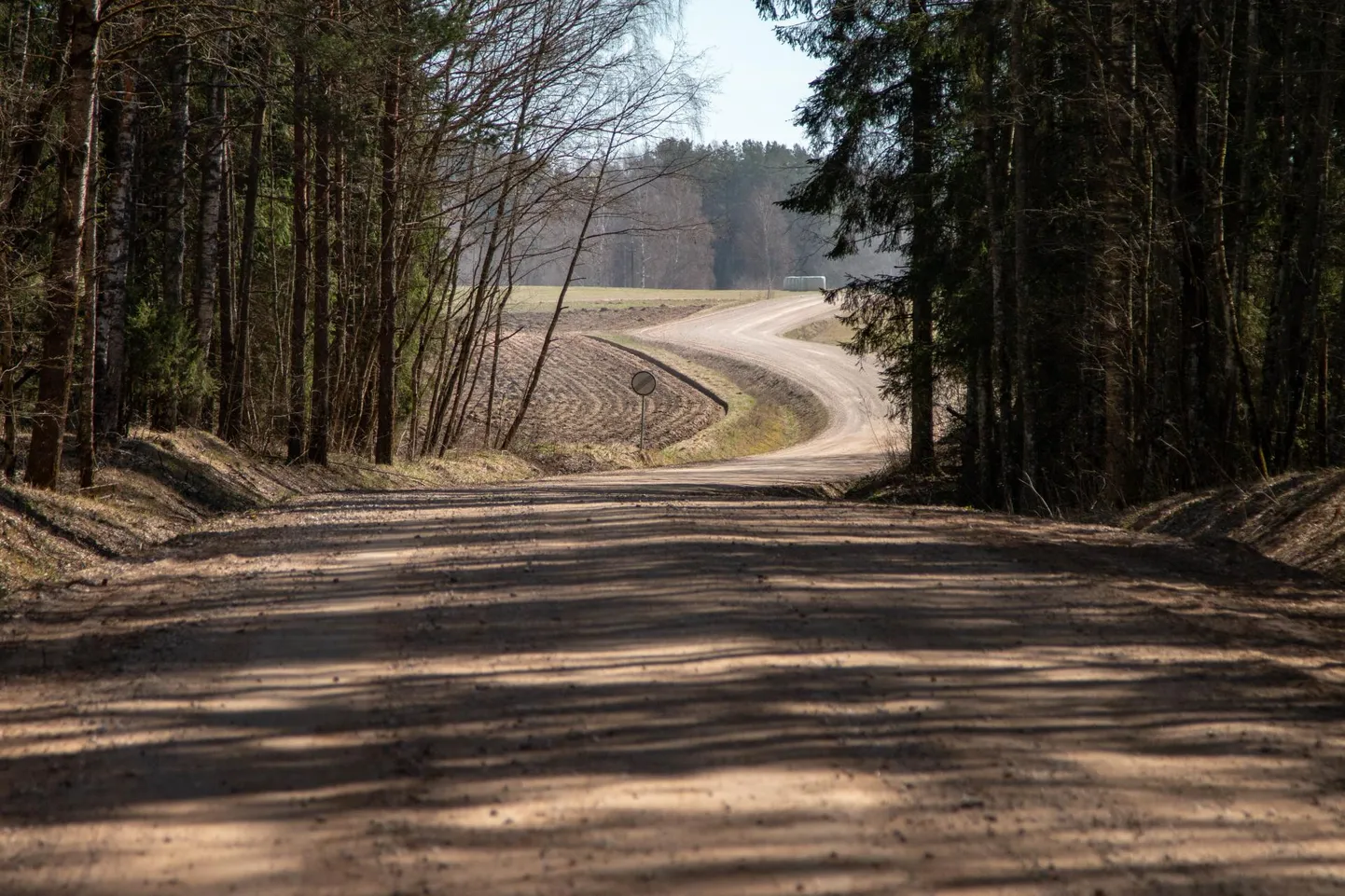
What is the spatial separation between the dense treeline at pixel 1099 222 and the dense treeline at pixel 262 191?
4.36 metres

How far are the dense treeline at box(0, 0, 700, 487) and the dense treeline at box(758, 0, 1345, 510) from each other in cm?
436

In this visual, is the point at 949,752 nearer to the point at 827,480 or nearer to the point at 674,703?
the point at 674,703

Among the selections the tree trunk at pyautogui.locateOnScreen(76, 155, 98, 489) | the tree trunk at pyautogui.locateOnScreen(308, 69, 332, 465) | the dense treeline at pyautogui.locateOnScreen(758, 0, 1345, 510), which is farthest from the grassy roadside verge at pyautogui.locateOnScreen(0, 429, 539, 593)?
the dense treeline at pyautogui.locateOnScreen(758, 0, 1345, 510)

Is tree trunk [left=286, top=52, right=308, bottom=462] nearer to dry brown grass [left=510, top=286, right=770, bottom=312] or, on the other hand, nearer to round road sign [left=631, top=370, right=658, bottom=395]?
round road sign [left=631, top=370, right=658, bottom=395]

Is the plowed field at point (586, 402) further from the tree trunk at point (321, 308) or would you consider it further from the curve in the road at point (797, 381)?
the tree trunk at point (321, 308)

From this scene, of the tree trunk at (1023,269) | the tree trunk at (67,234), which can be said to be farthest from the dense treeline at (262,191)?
the tree trunk at (1023,269)

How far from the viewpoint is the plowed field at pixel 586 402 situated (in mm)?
43375

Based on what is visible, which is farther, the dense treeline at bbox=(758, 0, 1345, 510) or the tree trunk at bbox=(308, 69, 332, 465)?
the tree trunk at bbox=(308, 69, 332, 465)

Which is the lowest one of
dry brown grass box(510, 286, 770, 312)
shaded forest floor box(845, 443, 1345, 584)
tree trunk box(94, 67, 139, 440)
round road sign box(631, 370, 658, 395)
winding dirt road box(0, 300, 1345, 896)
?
winding dirt road box(0, 300, 1345, 896)

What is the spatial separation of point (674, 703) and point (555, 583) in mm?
2906

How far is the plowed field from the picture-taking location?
43375 mm

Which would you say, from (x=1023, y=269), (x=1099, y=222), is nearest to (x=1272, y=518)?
(x=1099, y=222)

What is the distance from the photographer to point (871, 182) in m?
25.4

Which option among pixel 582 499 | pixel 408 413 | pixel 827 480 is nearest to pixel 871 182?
pixel 827 480
